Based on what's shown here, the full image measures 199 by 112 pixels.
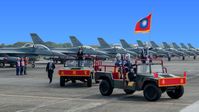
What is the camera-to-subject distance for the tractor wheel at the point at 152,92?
54.0ft

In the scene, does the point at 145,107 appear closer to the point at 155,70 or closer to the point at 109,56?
the point at 155,70

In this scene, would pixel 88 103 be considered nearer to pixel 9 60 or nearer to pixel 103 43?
pixel 9 60

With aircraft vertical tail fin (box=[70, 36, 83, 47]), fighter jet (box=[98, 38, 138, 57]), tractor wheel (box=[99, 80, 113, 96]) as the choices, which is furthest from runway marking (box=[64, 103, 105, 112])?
aircraft vertical tail fin (box=[70, 36, 83, 47])

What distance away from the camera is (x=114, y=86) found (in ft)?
60.7

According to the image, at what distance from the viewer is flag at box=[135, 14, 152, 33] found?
76.0ft

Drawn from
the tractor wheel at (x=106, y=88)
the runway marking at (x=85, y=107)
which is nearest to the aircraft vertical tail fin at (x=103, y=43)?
the tractor wheel at (x=106, y=88)

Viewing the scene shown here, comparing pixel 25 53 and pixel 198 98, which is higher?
pixel 25 53

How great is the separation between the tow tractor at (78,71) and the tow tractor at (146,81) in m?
4.42

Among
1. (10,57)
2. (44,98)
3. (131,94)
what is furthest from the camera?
(10,57)

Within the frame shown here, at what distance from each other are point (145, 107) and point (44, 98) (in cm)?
487

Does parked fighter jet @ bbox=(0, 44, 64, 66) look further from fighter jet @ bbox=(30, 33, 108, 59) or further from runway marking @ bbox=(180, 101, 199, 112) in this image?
runway marking @ bbox=(180, 101, 199, 112)

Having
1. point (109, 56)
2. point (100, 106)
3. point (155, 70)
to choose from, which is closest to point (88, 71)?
point (155, 70)

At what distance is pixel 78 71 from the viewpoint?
78.1ft

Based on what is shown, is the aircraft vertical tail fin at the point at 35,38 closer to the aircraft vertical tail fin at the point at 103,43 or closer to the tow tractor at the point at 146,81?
the aircraft vertical tail fin at the point at 103,43
